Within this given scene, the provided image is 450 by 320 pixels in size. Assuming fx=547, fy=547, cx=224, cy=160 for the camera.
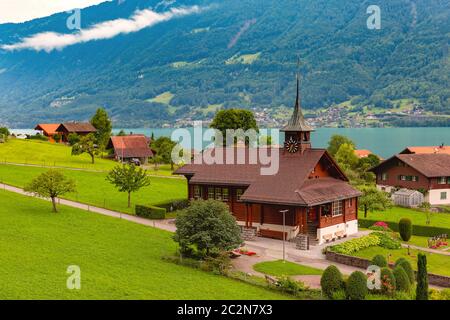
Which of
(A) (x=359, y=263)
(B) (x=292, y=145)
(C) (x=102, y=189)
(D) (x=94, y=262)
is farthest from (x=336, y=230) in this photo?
(C) (x=102, y=189)

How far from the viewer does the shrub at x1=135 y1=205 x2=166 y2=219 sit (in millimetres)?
50875

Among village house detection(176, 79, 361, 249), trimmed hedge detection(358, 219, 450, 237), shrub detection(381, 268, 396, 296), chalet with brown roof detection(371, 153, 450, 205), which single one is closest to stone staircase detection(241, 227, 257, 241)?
village house detection(176, 79, 361, 249)

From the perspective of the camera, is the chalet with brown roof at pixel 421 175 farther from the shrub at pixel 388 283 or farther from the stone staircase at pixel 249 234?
the shrub at pixel 388 283

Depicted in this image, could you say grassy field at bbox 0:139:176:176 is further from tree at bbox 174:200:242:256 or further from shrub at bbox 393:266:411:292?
shrub at bbox 393:266:411:292

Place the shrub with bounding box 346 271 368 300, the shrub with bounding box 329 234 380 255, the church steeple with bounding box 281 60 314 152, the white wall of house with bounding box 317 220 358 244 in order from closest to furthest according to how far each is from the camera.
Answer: the shrub with bounding box 346 271 368 300 < the shrub with bounding box 329 234 380 255 < the white wall of house with bounding box 317 220 358 244 < the church steeple with bounding box 281 60 314 152

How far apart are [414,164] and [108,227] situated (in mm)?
48938

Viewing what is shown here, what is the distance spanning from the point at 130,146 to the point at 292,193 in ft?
230

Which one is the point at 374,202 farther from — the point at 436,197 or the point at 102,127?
the point at 102,127

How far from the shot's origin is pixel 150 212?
2012 inches

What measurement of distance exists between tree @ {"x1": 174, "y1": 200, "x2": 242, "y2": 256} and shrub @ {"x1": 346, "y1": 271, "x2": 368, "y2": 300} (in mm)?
9569

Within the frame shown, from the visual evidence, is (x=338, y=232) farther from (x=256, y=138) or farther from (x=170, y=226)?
(x=256, y=138)

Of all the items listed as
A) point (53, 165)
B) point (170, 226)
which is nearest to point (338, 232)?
point (170, 226)
